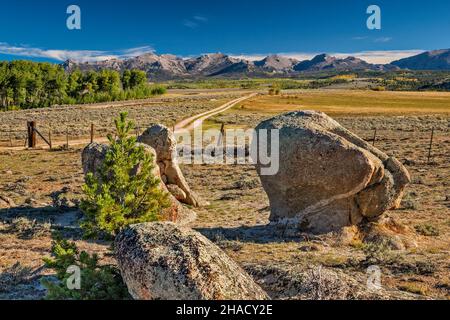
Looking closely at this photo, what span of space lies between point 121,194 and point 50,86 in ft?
354

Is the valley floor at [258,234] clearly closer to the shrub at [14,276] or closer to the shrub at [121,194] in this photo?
the shrub at [14,276]

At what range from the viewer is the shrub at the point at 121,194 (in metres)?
12.6

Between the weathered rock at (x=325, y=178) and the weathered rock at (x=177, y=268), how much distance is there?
7.90 metres

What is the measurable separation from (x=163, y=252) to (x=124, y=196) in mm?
6691

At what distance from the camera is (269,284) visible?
987 centimetres

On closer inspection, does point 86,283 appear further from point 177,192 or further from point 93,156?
point 177,192

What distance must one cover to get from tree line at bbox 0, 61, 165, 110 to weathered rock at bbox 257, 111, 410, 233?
94.9 m

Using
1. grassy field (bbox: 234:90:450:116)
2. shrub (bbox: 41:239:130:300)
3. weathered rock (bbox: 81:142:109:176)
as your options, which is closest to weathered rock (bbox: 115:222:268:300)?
shrub (bbox: 41:239:130:300)

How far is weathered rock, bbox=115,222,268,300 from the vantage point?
7.21 metres

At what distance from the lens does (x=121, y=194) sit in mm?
14117

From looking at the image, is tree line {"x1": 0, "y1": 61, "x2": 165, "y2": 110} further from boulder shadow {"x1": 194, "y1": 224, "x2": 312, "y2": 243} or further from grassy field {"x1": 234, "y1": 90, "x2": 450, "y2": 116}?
boulder shadow {"x1": 194, "y1": 224, "x2": 312, "y2": 243}

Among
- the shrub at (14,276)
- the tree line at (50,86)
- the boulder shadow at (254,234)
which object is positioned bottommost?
the boulder shadow at (254,234)

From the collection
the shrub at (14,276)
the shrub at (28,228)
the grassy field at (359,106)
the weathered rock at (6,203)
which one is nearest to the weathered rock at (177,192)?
the shrub at (28,228)
